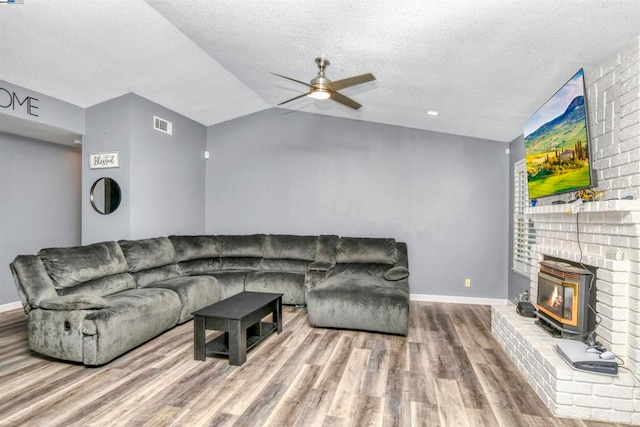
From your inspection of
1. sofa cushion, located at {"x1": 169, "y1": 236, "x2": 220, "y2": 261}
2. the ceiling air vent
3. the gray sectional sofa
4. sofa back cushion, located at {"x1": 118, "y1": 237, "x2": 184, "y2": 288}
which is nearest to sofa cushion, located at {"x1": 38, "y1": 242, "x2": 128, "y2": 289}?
the gray sectional sofa

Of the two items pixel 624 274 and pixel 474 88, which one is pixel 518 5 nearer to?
pixel 474 88

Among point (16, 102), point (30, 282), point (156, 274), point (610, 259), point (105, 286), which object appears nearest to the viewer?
point (610, 259)

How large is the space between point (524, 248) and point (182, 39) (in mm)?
4505

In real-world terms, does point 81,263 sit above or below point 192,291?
above

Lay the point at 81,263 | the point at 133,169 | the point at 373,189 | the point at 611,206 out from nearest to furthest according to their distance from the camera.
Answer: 1. the point at 611,206
2. the point at 81,263
3. the point at 133,169
4. the point at 373,189

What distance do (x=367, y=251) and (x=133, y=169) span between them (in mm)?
3158

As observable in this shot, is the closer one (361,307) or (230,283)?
(361,307)

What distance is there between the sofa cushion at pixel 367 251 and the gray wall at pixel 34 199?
4.10 metres

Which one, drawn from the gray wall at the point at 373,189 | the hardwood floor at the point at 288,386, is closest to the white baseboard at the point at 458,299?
the gray wall at the point at 373,189

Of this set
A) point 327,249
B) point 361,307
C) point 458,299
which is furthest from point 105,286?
point 458,299

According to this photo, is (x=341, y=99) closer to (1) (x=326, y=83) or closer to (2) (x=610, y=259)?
(1) (x=326, y=83)

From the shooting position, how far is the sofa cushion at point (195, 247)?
4.85 meters

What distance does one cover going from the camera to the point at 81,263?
3.39 meters

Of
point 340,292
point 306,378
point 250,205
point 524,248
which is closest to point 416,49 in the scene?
point 340,292
